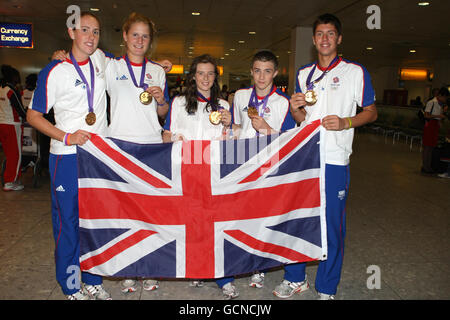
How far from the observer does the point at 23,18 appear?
1226cm

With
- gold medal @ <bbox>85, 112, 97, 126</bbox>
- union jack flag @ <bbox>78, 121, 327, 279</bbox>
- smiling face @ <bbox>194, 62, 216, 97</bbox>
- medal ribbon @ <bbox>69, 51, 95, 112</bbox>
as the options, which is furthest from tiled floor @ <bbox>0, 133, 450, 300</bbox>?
smiling face @ <bbox>194, 62, 216, 97</bbox>

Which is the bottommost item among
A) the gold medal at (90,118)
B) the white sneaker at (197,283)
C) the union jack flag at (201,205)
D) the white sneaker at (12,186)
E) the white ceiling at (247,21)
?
the white sneaker at (197,283)

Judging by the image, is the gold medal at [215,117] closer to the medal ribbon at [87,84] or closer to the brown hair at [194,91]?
the brown hair at [194,91]

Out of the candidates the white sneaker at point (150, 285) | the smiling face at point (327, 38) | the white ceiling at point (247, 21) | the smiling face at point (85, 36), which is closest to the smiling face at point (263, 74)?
the smiling face at point (327, 38)

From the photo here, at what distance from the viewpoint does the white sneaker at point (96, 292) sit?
264 cm

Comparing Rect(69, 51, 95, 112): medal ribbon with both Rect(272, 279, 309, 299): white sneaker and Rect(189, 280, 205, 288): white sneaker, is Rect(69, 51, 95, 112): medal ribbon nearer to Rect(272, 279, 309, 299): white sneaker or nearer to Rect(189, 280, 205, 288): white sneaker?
Rect(189, 280, 205, 288): white sneaker

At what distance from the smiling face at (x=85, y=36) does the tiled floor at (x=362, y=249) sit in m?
1.76

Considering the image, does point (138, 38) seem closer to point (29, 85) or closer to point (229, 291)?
point (229, 291)

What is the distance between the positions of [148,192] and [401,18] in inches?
435

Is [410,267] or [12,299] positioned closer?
[12,299]

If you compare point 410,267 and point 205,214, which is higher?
point 205,214

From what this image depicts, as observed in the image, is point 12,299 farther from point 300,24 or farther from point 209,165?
point 300,24

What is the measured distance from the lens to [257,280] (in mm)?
2984
